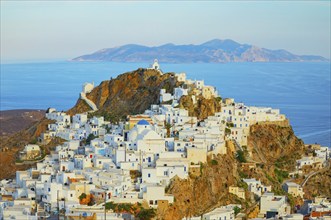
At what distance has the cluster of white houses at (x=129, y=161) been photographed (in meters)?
34.9

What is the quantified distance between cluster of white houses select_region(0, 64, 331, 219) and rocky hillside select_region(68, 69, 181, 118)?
14.1ft

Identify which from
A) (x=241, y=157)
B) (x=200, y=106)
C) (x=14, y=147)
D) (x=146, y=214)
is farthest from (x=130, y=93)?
(x=146, y=214)

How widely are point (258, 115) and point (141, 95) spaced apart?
35.5 ft

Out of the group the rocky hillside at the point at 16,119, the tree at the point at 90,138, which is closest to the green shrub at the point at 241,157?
the tree at the point at 90,138

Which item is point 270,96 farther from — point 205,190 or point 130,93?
point 205,190

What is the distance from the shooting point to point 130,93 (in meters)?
58.3

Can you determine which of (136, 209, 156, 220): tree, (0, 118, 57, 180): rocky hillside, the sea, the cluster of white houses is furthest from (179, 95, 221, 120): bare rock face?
the sea

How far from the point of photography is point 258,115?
166 feet

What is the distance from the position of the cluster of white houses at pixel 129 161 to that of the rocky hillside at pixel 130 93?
4.29 metres

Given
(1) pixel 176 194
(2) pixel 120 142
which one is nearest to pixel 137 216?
(1) pixel 176 194

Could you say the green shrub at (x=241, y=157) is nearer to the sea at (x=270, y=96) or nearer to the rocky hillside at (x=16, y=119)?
the sea at (x=270, y=96)

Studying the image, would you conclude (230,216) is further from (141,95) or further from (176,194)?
(141,95)

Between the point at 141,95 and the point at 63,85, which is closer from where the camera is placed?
the point at 141,95

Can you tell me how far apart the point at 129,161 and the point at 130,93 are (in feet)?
66.1
